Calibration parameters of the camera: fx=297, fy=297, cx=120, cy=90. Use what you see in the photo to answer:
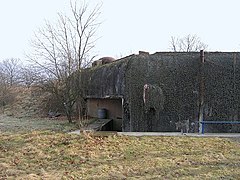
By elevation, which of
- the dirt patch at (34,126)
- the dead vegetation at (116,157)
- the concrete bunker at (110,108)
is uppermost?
the concrete bunker at (110,108)

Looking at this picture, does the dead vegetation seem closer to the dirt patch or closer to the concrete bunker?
the dirt patch

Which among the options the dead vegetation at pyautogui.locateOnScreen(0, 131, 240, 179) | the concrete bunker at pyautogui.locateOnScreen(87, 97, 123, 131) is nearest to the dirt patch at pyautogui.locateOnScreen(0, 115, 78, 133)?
the concrete bunker at pyautogui.locateOnScreen(87, 97, 123, 131)

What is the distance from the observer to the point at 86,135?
11.1m

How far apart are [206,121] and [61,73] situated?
1080 cm

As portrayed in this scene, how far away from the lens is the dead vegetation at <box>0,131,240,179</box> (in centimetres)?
724

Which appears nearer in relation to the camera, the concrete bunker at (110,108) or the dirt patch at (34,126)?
the dirt patch at (34,126)

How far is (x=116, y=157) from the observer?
8.77m

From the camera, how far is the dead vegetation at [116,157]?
724 centimetres

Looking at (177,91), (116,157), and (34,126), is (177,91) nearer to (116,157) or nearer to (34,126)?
(116,157)

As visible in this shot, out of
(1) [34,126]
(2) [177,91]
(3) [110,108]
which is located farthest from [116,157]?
(3) [110,108]

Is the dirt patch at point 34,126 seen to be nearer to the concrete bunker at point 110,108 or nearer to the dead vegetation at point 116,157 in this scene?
the concrete bunker at point 110,108

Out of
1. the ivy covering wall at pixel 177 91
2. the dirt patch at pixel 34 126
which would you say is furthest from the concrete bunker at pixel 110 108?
the dirt patch at pixel 34 126

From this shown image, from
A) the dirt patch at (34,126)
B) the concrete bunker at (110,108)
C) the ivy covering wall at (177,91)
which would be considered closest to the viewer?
the ivy covering wall at (177,91)

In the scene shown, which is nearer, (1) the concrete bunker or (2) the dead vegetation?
(2) the dead vegetation
